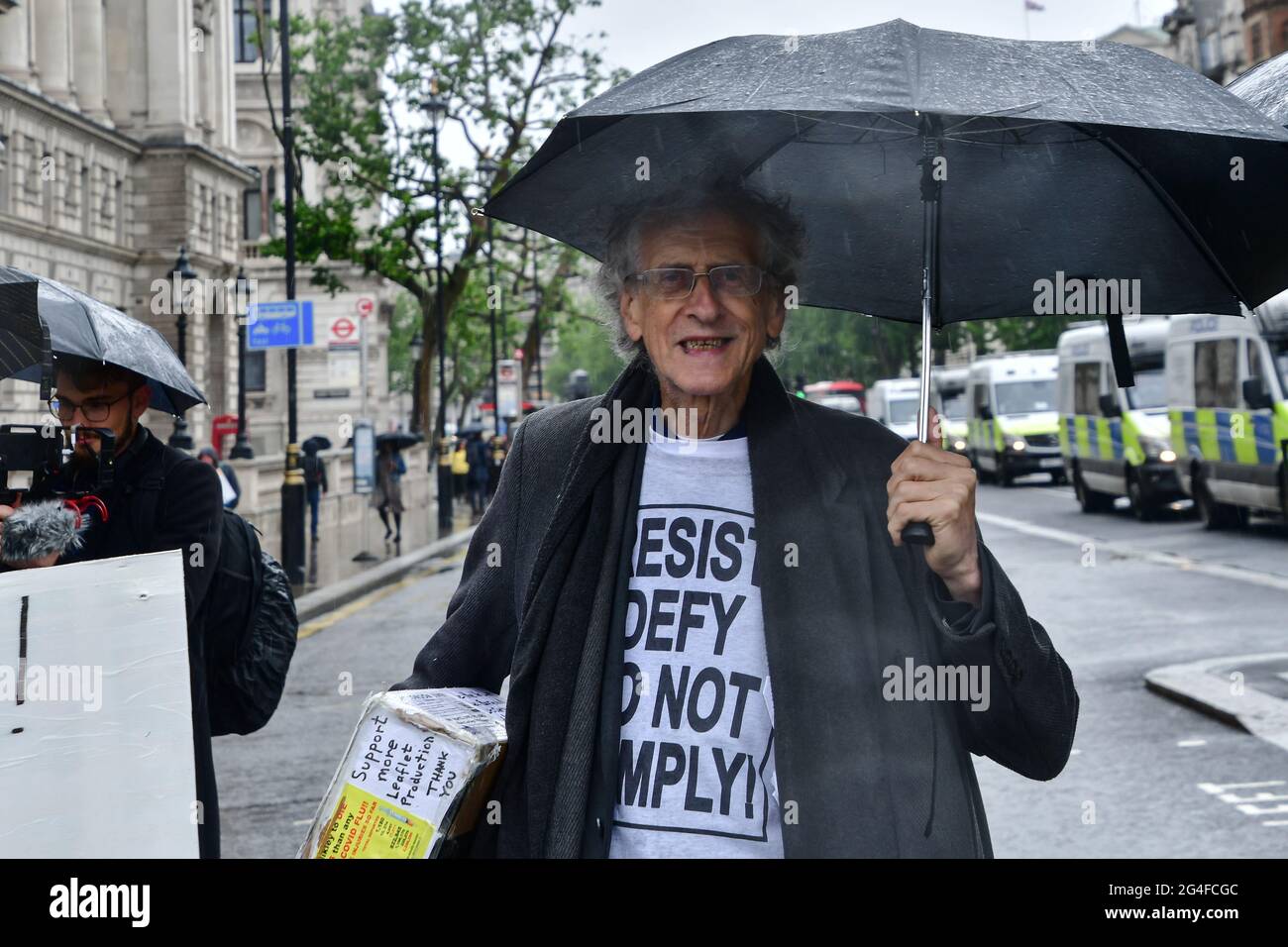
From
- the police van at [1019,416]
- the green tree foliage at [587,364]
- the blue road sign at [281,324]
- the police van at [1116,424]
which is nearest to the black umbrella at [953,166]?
the blue road sign at [281,324]

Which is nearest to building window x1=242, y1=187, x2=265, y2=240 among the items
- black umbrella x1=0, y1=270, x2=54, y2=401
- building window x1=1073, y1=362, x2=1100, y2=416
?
building window x1=1073, y1=362, x2=1100, y2=416

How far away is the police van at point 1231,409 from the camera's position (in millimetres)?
18406

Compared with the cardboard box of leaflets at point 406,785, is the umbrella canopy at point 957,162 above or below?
above

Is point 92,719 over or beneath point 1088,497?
over

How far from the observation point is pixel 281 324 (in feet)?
67.5

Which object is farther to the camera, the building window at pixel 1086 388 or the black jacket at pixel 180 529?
the building window at pixel 1086 388

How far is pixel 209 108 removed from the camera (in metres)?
50.4

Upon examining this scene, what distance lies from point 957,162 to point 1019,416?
116 feet

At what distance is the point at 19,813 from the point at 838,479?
1.26 metres

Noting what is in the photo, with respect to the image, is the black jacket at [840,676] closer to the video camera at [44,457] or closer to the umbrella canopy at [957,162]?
the umbrella canopy at [957,162]

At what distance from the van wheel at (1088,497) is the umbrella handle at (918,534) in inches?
992

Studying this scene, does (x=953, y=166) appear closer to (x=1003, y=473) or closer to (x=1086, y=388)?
(x=1086, y=388)

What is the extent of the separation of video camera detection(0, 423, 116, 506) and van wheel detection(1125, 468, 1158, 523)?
21506 mm

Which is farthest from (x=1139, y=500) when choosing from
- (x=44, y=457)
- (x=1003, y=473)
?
(x=44, y=457)
